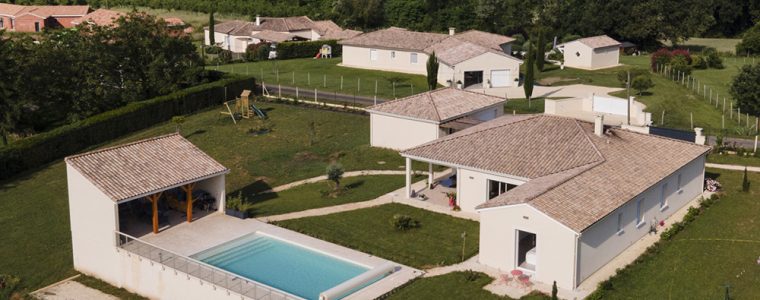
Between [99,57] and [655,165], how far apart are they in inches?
1812

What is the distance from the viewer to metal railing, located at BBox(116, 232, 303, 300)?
33.5m

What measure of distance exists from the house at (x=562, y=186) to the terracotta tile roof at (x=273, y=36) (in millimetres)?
57689

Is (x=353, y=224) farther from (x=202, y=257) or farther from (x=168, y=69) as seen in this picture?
(x=168, y=69)

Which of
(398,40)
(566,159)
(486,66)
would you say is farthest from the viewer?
(398,40)

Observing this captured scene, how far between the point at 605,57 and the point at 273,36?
40.0 m

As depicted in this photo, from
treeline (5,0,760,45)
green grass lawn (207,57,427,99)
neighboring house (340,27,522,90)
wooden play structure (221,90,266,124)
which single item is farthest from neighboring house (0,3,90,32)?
wooden play structure (221,90,266,124)

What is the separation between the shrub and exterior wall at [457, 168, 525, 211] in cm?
356

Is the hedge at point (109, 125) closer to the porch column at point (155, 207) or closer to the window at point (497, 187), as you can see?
the porch column at point (155, 207)

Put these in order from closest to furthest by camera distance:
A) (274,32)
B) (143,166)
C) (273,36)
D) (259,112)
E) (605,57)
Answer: (143,166)
(259,112)
(605,57)
(273,36)
(274,32)

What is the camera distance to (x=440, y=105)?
57188mm

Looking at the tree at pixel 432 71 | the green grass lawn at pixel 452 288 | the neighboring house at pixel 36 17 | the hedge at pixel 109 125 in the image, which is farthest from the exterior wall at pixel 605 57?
the neighboring house at pixel 36 17

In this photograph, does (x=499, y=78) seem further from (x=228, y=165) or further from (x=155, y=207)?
(x=155, y=207)

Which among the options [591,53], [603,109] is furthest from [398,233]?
[591,53]

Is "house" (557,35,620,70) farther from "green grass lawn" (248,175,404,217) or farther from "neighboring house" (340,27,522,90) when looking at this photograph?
"green grass lawn" (248,175,404,217)
